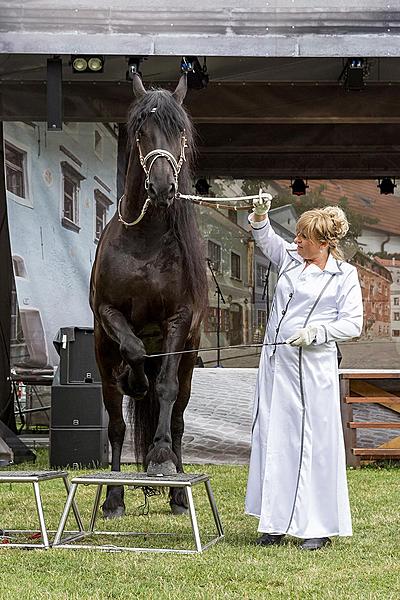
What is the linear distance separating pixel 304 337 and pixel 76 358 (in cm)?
455

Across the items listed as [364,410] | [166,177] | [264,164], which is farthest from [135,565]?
[264,164]

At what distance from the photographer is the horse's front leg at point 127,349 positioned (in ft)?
15.3

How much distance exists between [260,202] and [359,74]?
4701 mm

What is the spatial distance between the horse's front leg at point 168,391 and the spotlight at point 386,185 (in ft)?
28.7

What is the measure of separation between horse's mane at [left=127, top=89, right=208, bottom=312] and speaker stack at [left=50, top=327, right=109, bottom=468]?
10.8ft

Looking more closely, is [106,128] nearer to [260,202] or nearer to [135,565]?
[260,202]

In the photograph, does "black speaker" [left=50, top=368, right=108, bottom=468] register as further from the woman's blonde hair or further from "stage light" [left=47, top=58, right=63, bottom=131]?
the woman's blonde hair

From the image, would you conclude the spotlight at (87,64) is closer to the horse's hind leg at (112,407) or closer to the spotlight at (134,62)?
the spotlight at (134,62)

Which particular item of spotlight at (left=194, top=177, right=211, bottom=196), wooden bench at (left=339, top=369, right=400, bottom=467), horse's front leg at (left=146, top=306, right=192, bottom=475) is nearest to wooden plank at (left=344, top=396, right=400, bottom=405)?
wooden bench at (left=339, top=369, right=400, bottom=467)

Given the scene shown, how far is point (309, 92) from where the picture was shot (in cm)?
991

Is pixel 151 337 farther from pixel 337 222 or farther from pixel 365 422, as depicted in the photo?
pixel 365 422

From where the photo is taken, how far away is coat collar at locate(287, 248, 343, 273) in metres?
4.38

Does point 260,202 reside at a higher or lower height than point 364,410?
higher

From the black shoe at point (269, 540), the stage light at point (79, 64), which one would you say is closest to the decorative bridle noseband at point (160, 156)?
the black shoe at point (269, 540)
